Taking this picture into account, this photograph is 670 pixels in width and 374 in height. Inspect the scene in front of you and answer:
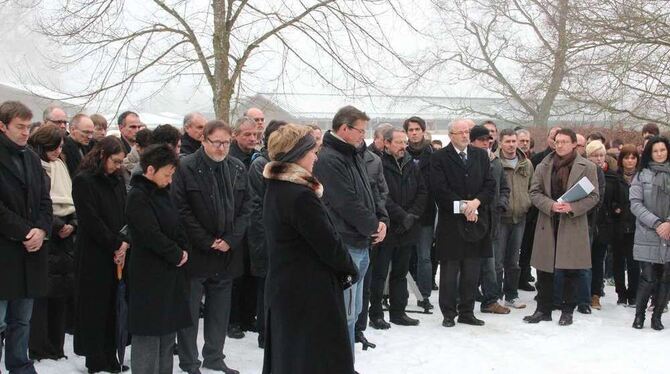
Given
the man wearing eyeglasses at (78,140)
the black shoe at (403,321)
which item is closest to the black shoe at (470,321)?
the black shoe at (403,321)

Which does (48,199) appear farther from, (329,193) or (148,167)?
(329,193)

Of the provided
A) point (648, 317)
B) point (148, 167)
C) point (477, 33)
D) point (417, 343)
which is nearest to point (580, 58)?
point (648, 317)

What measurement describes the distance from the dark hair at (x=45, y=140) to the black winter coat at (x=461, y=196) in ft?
12.4

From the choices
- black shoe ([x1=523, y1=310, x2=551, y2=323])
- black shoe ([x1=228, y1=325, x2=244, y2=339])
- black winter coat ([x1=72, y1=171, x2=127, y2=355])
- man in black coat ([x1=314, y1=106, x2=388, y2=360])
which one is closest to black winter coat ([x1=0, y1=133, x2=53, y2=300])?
black winter coat ([x1=72, y1=171, x2=127, y2=355])

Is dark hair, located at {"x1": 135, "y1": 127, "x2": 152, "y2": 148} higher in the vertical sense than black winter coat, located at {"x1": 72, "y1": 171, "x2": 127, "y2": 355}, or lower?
higher

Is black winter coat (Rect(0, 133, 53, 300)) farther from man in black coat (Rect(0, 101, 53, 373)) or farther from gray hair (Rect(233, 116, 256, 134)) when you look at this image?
gray hair (Rect(233, 116, 256, 134))

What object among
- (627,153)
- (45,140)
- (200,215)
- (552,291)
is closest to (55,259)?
(45,140)

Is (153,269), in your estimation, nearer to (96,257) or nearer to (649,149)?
(96,257)

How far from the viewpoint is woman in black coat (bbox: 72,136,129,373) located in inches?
208

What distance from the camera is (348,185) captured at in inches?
213

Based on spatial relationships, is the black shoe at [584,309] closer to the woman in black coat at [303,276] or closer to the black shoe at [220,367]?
the black shoe at [220,367]

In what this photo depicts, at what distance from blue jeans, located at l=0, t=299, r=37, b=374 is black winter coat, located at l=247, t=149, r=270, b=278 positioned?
2018 mm

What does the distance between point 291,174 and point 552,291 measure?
4.74 metres

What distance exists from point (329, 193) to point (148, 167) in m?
1.42
